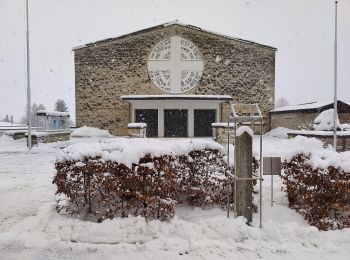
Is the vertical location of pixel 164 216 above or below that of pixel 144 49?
below

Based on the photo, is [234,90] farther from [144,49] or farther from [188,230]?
[188,230]

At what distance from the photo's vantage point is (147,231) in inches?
208

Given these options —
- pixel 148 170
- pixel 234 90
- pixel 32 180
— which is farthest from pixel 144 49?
pixel 148 170

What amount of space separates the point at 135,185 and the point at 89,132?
20830 millimetres

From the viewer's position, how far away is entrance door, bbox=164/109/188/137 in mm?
25859

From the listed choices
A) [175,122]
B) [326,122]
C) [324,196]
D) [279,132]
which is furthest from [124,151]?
[279,132]

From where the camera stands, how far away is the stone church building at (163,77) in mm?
25812

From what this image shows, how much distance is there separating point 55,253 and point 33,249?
43 cm

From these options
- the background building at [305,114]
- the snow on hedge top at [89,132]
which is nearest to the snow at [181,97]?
→ the snow on hedge top at [89,132]

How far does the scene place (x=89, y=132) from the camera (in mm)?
25328

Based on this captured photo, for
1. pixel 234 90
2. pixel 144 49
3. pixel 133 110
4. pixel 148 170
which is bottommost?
pixel 148 170

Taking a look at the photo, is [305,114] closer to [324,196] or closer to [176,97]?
[176,97]

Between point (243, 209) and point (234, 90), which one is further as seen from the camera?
point (234, 90)

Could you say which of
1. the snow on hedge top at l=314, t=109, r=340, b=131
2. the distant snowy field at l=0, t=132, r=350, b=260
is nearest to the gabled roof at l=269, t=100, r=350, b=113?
the snow on hedge top at l=314, t=109, r=340, b=131
